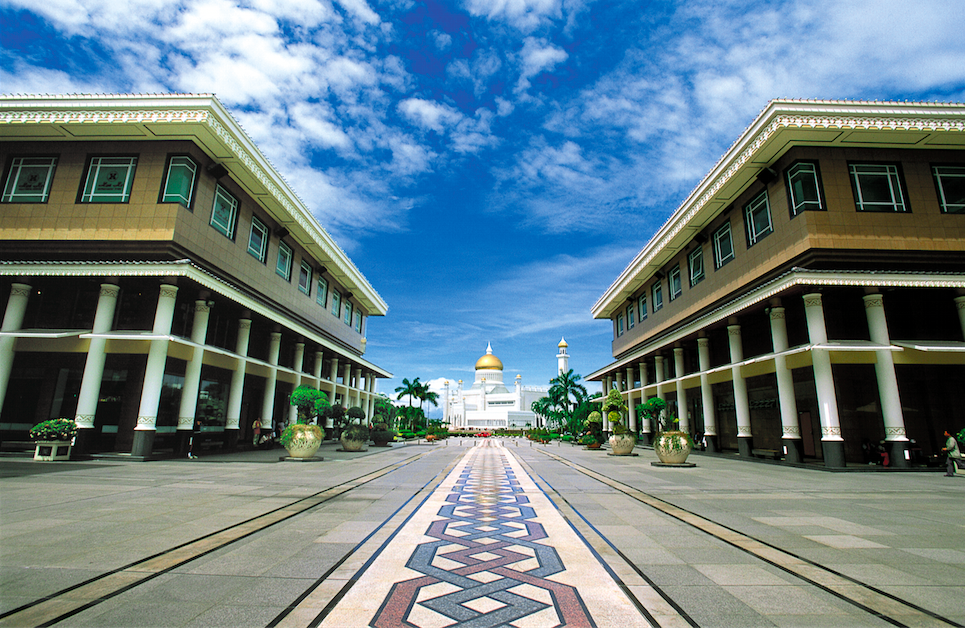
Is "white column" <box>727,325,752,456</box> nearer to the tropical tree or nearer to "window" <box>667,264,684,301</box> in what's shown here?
"window" <box>667,264,684,301</box>

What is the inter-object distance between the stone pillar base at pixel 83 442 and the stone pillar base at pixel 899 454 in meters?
30.6

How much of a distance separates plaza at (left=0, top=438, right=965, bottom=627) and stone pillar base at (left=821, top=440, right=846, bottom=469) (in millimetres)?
7322

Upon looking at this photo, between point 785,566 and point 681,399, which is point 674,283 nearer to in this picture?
point 681,399

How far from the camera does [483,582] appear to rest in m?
4.39

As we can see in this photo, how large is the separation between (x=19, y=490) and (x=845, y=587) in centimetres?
1409

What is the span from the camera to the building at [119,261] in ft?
59.8

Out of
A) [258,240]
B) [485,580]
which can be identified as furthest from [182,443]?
[485,580]

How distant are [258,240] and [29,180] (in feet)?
30.8

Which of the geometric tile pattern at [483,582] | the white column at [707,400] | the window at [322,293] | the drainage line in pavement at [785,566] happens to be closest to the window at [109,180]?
the window at [322,293]

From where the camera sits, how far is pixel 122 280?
770 inches

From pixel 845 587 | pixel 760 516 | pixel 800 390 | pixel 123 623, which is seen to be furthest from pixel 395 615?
pixel 800 390

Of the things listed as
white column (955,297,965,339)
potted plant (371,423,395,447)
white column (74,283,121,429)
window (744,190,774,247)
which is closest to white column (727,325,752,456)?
window (744,190,774,247)

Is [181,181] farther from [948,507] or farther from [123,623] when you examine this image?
[948,507]

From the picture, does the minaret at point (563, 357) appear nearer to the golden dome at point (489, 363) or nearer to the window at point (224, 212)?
the golden dome at point (489, 363)
